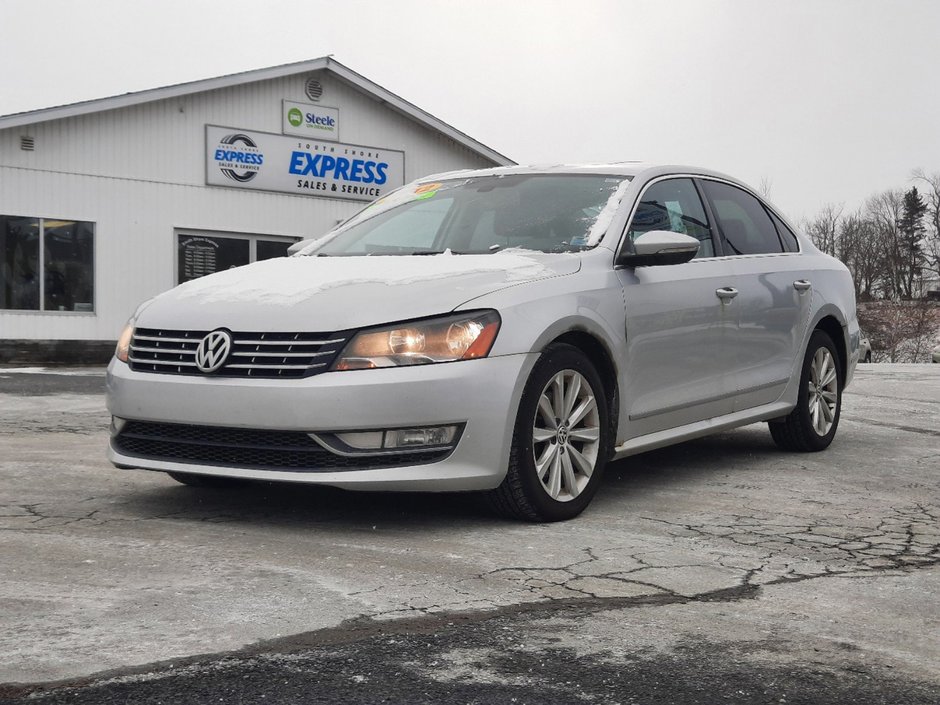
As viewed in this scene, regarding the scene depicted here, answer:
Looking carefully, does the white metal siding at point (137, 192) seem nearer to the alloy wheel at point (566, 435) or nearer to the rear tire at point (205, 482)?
the rear tire at point (205, 482)

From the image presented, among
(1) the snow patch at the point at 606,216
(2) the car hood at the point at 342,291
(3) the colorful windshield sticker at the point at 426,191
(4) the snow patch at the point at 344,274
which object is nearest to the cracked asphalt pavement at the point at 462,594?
(2) the car hood at the point at 342,291

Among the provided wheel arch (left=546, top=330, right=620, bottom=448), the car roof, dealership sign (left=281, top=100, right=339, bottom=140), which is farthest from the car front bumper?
dealership sign (left=281, top=100, right=339, bottom=140)

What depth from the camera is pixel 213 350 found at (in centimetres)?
477

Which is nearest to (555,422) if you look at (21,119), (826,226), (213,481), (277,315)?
(277,315)

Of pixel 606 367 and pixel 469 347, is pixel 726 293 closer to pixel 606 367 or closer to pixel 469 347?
pixel 606 367

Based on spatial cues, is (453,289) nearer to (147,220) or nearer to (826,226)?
(147,220)

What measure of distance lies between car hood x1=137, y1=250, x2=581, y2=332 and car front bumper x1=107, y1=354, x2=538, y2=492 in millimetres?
229

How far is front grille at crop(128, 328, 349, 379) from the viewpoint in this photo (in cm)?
460

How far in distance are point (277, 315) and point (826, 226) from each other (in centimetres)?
8394

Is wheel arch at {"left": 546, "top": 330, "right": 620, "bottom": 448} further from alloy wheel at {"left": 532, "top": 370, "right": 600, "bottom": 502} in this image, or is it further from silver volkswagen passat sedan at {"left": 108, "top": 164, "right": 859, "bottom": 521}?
alloy wheel at {"left": 532, "top": 370, "right": 600, "bottom": 502}

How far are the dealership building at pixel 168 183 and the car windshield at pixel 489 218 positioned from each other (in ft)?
42.7

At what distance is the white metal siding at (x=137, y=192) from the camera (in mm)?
18312

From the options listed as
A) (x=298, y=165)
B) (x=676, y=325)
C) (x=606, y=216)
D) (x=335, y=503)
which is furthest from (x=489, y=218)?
(x=298, y=165)

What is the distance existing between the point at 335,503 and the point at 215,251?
15618 millimetres
